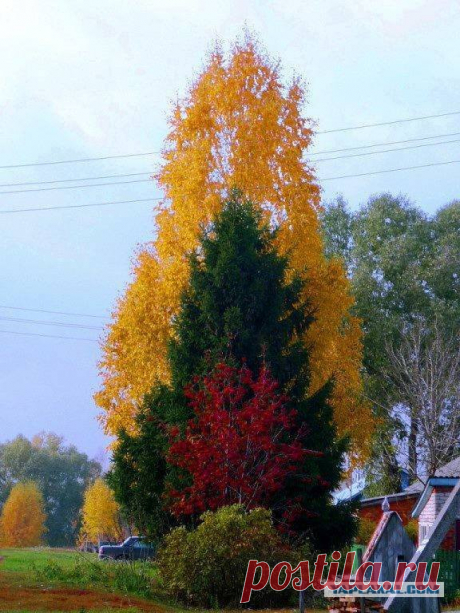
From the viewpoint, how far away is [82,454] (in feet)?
338

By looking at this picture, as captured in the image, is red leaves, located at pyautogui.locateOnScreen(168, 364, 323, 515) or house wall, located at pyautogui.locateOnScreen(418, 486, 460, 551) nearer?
red leaves, located at pyautogui.locateOnScreen(168, 364, 323, 515)

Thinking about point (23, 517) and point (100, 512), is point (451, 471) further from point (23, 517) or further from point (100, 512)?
point (23, 517)

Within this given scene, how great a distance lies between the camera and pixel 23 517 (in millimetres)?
85938

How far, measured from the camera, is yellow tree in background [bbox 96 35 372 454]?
1038 inches

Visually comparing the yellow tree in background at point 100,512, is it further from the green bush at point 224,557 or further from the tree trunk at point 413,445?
the green bush at point 224,557

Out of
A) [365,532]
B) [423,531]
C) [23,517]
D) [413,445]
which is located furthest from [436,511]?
[23,517]

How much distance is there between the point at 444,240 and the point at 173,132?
18.9 m

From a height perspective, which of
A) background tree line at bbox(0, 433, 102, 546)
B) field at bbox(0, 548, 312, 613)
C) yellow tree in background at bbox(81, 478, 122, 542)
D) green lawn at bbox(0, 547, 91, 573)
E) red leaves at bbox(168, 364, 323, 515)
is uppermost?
background tree line at bbox(0, 433, 102, 546)

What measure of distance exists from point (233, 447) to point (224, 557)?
7.74 feet

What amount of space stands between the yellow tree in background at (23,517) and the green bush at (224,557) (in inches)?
2763

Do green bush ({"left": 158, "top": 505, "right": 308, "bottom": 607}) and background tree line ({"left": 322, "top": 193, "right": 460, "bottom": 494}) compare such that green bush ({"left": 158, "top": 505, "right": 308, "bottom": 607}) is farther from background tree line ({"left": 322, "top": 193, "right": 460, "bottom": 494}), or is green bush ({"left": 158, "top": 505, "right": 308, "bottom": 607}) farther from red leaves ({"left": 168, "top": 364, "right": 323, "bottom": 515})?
background tree line ({"left": 322, "top": 193, "right": 460, "bottom": 494})

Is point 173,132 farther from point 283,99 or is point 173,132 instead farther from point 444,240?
point 444,240

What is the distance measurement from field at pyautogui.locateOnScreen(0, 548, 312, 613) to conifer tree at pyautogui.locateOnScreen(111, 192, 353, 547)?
2054 millimetres

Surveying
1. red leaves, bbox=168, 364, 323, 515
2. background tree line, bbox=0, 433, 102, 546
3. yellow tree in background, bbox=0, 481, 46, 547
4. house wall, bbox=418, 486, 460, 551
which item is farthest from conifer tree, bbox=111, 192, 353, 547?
background tree line, bbox=0, 433, 102, 546
